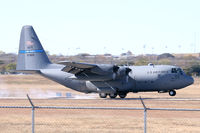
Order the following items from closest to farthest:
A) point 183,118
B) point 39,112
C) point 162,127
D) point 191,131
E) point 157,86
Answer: point 191,131 < point 162,127 < point 183,118 < point 39,112 < point 157,86

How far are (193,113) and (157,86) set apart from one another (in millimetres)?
11127

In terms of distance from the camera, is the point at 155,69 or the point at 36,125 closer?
the point at 36,125

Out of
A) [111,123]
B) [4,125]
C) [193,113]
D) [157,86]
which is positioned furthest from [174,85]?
[4,125]

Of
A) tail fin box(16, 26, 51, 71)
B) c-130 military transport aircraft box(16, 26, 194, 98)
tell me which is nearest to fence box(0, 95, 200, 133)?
c-130 military transport aircraft box(16, 26, 194, 98)

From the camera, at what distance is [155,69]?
36656mm

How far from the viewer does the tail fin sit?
132 ft

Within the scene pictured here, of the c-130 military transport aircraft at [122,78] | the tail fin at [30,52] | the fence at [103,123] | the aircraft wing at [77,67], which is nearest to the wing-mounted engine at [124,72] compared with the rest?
the c-130 military transport aircraft at [122,78]

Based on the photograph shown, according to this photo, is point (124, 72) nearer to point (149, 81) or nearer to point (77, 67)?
point (149, 81)

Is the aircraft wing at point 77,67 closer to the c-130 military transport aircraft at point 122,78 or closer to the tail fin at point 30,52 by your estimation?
the c-130 military transport aircraft at point 122,78

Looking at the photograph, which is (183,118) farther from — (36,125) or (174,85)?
(174,85)

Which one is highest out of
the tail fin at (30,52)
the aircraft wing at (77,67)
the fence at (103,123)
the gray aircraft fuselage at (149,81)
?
the tail fin at (30,52)

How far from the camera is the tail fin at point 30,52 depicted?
132 ft

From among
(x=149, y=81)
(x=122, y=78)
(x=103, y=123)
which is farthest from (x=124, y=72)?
(x=103, y=123)

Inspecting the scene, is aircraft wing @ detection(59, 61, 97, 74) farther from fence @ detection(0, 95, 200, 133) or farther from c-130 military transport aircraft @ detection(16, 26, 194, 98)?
fence @ detection(0, 95, 200, 133)
